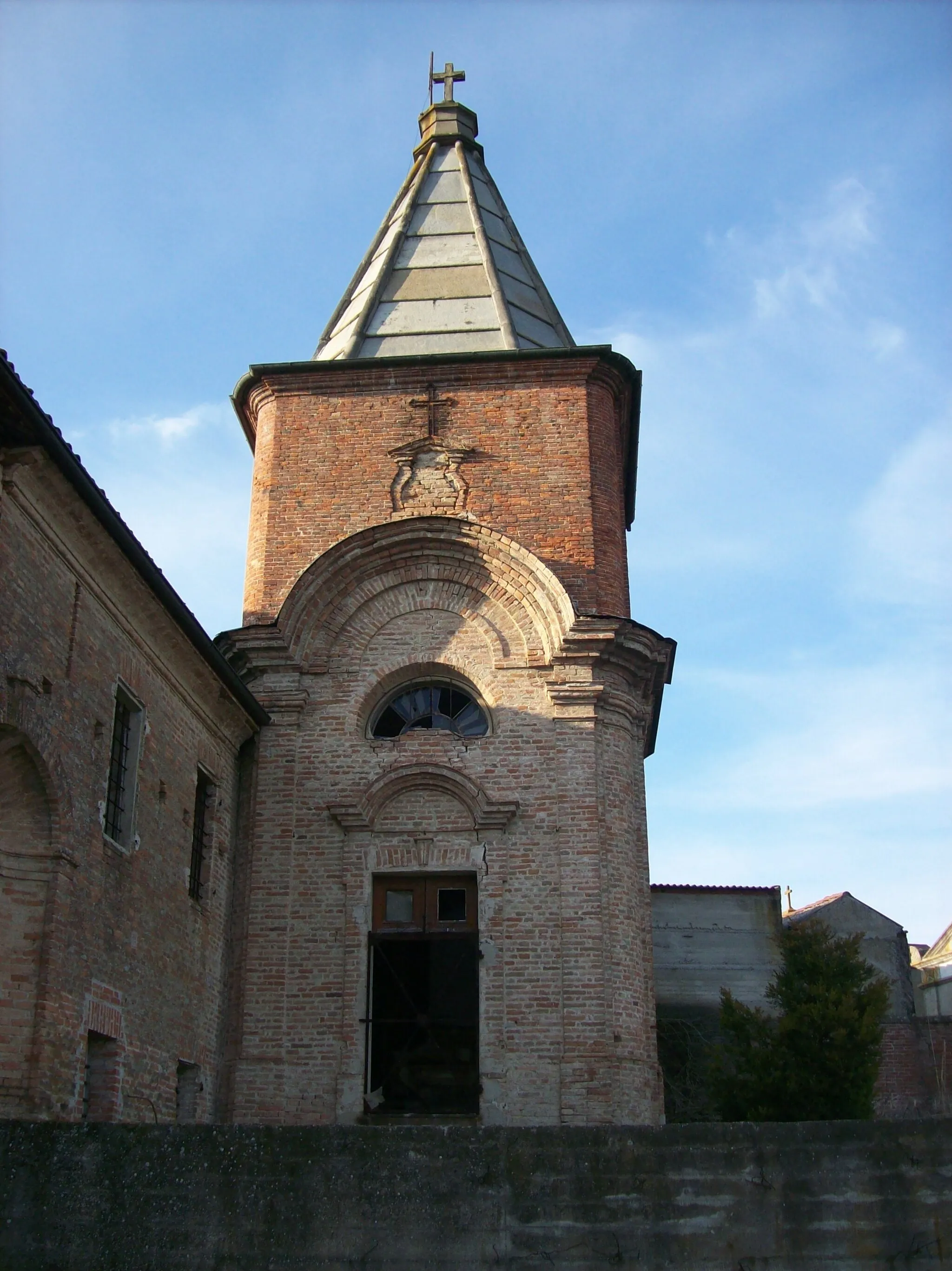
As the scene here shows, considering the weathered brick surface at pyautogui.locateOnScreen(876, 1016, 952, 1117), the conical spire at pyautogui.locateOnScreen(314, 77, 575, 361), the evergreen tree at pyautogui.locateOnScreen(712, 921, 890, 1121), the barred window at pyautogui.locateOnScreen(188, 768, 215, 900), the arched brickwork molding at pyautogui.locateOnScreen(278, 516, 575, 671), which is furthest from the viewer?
the weathered brick surface at pyautogui.locateOnScreen(876, 1016, 952, 1117)

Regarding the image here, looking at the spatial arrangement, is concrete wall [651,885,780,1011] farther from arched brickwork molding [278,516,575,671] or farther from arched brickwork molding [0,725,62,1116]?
arched brickwork molding [0,725,62,1116]

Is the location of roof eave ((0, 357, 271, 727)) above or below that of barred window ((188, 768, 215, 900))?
above

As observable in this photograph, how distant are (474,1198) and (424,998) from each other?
20.0 feet

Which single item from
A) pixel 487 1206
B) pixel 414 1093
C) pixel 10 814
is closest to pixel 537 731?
pixel 414 1093

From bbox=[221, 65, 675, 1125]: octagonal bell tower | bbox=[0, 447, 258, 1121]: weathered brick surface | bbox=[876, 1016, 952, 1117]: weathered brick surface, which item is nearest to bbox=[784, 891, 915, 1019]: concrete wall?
bbox=[876, 1016, 952, 1117]: weathered brick surface

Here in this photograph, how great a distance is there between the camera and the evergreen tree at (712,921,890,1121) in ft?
43.2

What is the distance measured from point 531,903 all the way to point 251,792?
128 inches

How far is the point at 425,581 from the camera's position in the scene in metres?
15.3

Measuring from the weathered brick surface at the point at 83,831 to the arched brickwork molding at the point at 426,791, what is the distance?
1999mm

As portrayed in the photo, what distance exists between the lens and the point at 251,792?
1429 cm

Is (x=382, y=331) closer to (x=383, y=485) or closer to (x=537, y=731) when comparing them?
(x=383, y=485)

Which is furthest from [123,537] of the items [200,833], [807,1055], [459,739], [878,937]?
[878,937]

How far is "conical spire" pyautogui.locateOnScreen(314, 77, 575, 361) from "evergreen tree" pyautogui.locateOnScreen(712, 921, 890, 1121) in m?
8.45

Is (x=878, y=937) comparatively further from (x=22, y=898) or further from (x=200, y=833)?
(x=22, y=898)
